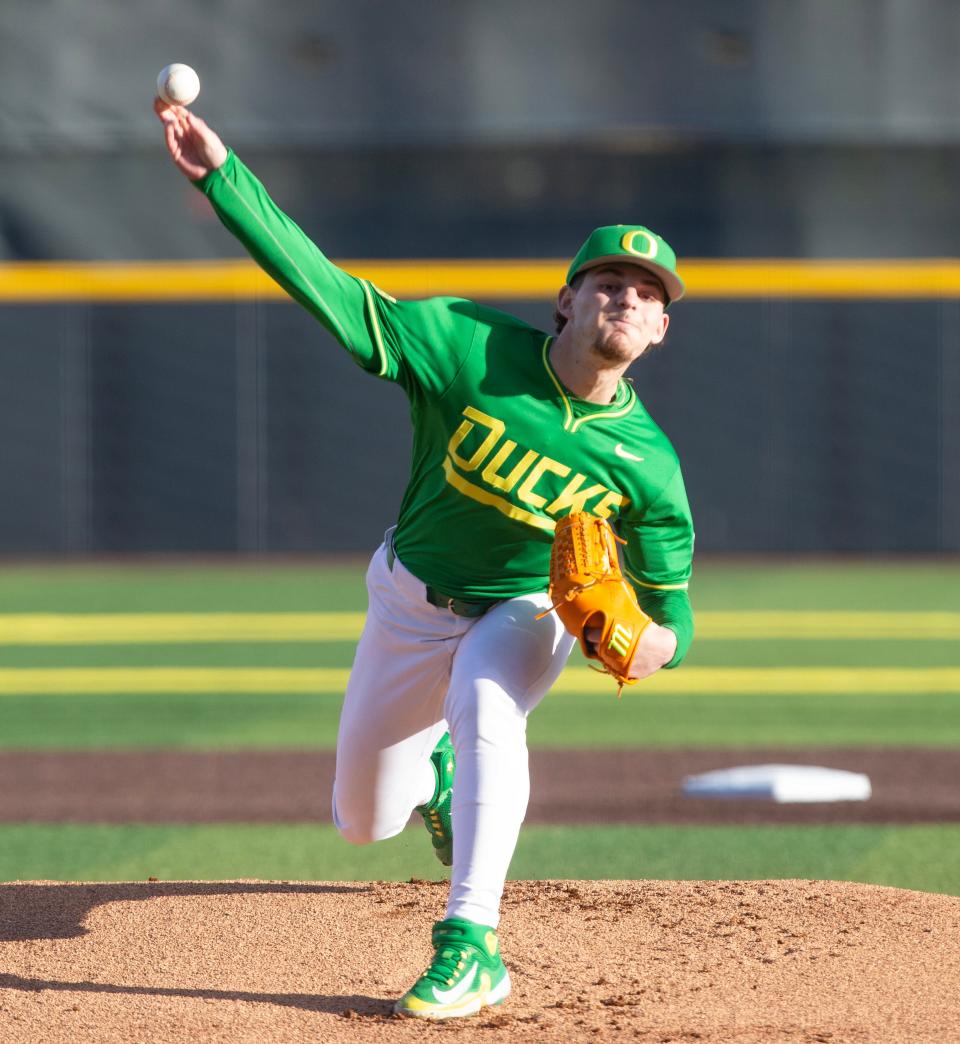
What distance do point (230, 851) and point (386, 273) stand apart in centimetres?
1346

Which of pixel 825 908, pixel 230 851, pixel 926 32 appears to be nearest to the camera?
pixel 825 908

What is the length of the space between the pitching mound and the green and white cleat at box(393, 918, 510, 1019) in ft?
0.14

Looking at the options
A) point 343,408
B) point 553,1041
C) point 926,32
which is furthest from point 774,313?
point 553,1041

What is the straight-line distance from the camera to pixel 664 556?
4.45 metres

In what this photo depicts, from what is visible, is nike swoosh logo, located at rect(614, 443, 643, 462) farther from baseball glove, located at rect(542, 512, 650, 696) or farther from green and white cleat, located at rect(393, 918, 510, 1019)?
green and white cleat, located at rect(393, 918, 510, 1019)

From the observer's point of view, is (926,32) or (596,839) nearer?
(596,839)

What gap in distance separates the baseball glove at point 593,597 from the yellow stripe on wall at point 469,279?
1506 cm

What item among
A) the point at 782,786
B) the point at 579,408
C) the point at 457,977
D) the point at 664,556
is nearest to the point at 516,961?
the point at 457,977

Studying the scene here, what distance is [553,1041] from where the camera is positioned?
3809 mm

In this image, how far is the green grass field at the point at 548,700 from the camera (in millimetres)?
6219

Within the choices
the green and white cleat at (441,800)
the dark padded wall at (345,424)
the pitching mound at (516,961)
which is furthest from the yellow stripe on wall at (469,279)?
the pitching mound at (516,961)

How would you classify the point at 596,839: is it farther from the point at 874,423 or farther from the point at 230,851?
the point at 874,423

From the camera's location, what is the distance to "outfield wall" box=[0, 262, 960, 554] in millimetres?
19094

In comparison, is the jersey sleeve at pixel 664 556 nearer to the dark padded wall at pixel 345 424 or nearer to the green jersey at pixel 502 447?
the green jersey at pixel 502 447
